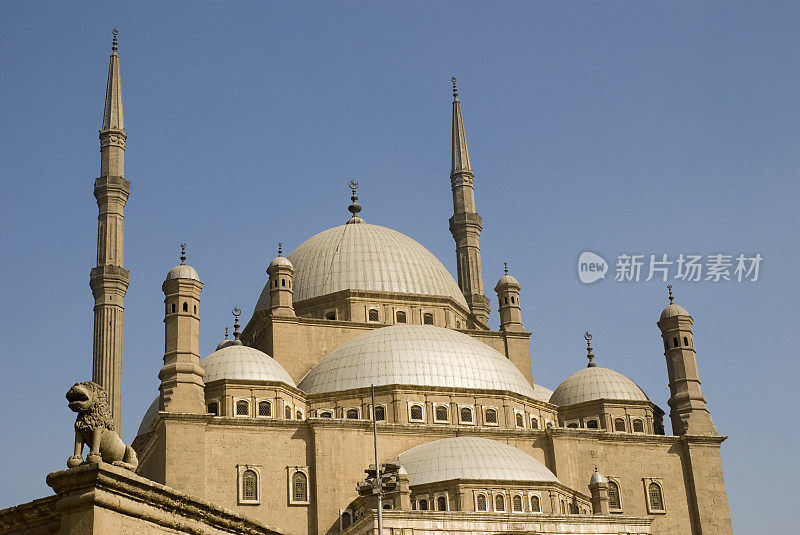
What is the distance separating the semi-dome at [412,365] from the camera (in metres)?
29.5

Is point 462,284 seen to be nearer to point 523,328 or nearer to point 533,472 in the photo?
point 523,328

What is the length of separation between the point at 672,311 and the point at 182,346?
52.5 feet

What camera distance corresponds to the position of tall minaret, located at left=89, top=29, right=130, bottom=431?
105ft

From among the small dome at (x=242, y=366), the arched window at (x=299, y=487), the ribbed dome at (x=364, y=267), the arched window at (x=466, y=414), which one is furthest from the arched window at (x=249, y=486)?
the ribbed dome at (x=364, y=267)

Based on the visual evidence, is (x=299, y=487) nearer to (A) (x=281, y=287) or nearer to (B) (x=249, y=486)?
(B) (x=249, y=486)

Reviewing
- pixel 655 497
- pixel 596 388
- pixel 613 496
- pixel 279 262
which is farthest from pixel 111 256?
pixel 655 497

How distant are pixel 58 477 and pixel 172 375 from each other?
2106 centimetres

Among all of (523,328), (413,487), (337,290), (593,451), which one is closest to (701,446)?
(593,451)

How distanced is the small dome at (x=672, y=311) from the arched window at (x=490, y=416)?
7.31 meters

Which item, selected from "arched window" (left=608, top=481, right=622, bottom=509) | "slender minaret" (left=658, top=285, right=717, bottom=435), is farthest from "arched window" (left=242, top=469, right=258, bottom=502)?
"slender minaret" (left=658, top=285, right=717, bottom=435)

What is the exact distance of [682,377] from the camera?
32.2 meters

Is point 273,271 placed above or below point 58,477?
above

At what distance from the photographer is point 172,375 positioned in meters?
27.0

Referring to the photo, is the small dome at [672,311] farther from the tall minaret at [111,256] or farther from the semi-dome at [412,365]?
the tall minaret at [111,256]
